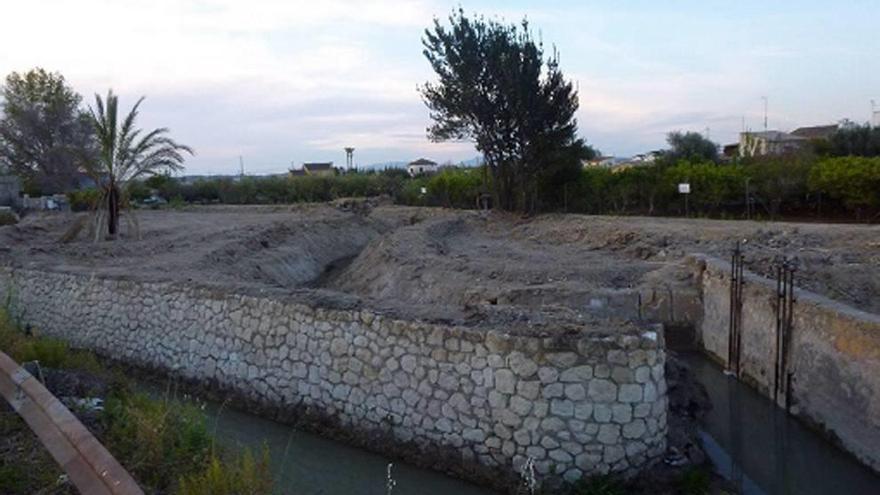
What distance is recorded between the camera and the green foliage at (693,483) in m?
8.20

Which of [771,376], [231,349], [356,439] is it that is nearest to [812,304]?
[771,376]

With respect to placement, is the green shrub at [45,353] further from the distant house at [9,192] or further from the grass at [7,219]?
the distant house at [9,192]

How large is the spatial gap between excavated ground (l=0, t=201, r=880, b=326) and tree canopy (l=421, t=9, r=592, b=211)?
232 cm

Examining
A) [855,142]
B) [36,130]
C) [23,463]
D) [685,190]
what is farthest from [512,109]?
[36,130]

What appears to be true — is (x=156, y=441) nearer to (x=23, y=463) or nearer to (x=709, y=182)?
(x=23, y=463)

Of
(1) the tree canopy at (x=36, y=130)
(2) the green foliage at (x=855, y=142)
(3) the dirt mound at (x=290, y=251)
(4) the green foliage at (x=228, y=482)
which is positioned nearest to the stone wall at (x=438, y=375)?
(4) the green foliage at (x=228, y=482)

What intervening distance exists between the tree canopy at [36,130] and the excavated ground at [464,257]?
26.1m

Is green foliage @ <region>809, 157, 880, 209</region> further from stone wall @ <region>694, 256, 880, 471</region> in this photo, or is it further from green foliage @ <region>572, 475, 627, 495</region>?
green foliage @ <region>572, 475, 627, 495</region>

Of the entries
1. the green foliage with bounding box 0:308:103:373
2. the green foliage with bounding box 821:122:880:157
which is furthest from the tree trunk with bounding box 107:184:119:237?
the green foliage with bounding box 821:122:880:157

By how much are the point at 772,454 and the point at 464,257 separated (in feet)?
36.4

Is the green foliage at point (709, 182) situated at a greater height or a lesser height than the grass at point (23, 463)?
greater

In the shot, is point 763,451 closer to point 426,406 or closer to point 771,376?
point 771,376

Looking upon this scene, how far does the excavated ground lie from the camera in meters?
14.1

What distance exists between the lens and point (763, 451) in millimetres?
10352
